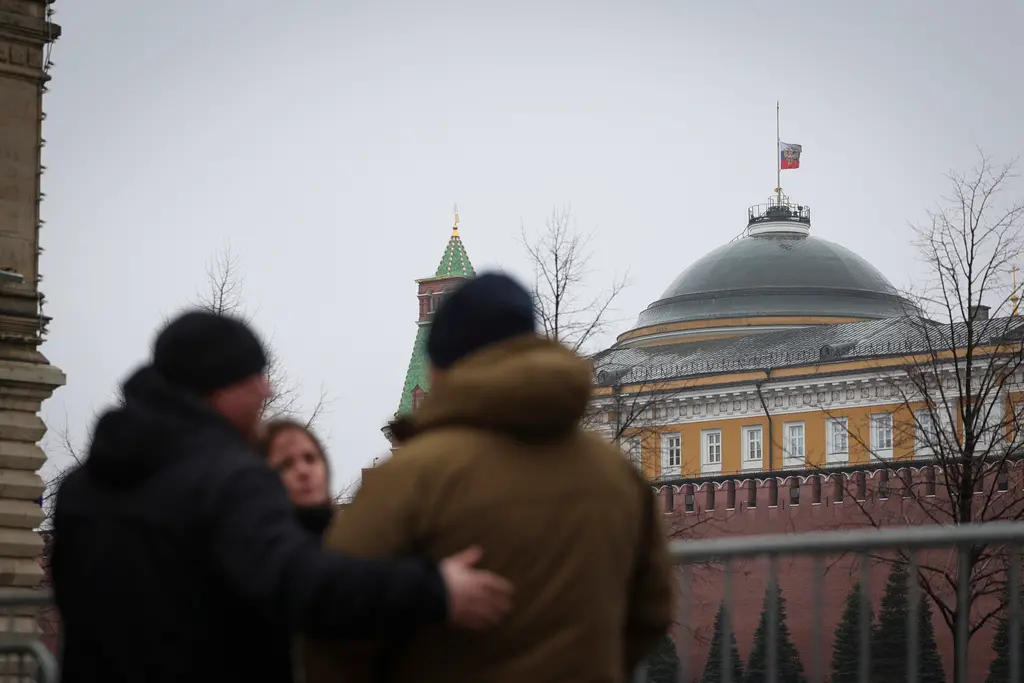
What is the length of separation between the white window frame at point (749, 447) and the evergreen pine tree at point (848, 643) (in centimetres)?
5687

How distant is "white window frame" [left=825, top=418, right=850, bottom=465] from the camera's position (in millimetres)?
58844

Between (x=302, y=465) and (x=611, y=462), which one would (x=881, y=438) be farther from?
(x=611, y=462)

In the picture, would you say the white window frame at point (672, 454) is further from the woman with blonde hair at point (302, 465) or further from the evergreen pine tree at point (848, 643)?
the woman with blonde hair at point (302, 465)

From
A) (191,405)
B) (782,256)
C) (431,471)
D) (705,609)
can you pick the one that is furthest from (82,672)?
(782,256)

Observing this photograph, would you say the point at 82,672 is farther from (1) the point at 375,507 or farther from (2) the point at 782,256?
(2) the point at 782,256

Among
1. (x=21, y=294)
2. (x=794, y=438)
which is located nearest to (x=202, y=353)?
(x=21, y=294)

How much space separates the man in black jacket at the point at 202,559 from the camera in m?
3.33

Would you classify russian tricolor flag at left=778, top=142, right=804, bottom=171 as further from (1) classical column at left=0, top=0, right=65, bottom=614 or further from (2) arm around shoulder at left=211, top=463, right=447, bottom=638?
(2) arm around shoulder at left=211, top=463, right=447, bottom=638

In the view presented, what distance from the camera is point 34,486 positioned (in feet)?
62.5

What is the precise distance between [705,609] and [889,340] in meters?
56.3

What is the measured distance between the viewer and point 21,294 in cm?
1991

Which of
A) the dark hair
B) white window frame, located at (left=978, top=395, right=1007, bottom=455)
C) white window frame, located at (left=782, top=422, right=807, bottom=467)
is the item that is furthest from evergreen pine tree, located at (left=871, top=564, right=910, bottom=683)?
white window frame, located at (left=782, top=422, right=807, bottom=467)

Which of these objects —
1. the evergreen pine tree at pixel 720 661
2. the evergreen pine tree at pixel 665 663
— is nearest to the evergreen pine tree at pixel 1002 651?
the evergreen pine tree at pixel 720 661

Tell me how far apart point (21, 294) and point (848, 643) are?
16.2 m
